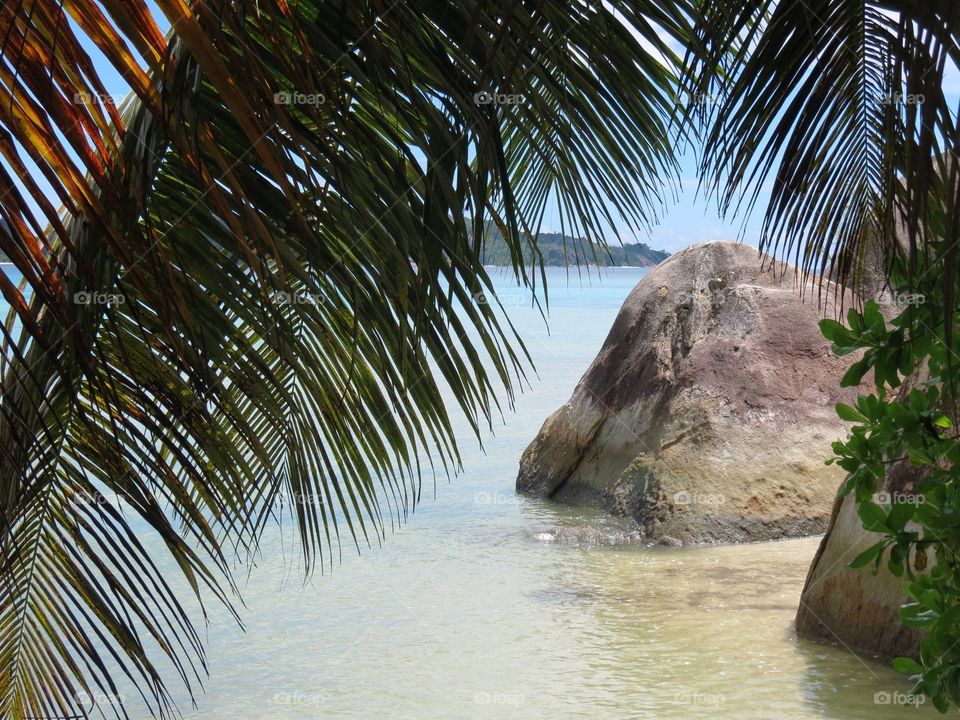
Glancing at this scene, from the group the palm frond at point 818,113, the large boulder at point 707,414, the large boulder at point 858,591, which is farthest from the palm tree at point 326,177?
the large boulder at point 707,414

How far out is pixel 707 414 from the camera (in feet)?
27.8

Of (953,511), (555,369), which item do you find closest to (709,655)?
(953,511)

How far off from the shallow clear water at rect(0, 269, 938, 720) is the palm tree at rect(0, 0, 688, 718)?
3035mm

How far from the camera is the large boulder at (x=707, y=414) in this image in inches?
320

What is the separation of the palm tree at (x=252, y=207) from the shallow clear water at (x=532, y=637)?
3.04 meters

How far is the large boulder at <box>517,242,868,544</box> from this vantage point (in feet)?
26.7

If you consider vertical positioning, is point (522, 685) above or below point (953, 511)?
below

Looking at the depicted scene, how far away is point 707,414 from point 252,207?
740 cm

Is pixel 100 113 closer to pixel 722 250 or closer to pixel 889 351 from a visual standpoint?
pixel 889 351

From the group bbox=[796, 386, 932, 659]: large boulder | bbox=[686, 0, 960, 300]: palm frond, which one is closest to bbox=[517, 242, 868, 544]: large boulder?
bbox=[796, 386, 932, 659]: large boulder

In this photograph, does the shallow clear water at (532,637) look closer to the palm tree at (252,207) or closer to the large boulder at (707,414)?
the large boulder at (707,414)

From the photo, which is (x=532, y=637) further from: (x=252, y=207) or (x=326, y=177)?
(x=252, y=207)

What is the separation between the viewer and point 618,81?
2.10 meters

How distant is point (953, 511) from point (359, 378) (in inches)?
56.0
